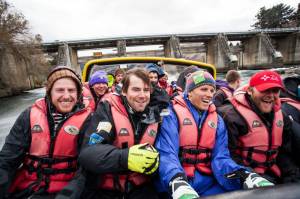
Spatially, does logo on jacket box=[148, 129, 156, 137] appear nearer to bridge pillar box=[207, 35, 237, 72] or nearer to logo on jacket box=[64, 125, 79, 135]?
→ logo on jacket box=[64, 125, 79, 135]

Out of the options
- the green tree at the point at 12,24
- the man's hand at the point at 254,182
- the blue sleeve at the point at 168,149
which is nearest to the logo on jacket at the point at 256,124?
the man's hand at the point at 254,182

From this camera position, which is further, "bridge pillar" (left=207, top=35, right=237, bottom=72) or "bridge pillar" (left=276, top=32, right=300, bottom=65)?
"bridge pillar" (left=276, top=32, right=300, bottom=65)

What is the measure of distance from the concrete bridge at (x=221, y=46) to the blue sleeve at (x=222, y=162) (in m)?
25.5

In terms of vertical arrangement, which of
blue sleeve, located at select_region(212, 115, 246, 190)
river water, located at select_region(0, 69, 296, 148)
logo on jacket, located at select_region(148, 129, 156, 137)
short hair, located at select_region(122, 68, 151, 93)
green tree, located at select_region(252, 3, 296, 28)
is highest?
green tree, located at select_region(252, 3, 296, 28)

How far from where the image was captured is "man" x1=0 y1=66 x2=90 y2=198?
177cm

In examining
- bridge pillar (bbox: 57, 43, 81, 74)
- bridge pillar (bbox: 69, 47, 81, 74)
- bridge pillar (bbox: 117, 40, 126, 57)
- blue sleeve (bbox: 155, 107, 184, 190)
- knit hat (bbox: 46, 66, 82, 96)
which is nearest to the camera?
blue sleeve (bbox: 155, 107, 184, 190)

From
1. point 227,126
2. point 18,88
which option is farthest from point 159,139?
point 18,88

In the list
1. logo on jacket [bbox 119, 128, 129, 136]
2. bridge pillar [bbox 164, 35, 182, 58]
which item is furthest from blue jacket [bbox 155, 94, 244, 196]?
bridge pillar [bbox 164, 35, 182, 58]

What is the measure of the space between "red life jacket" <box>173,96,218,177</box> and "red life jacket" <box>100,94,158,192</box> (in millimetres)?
305

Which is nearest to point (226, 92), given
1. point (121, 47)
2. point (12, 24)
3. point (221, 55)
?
point (12, 24)

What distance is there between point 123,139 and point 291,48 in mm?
41198

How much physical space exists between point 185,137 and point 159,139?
25cm

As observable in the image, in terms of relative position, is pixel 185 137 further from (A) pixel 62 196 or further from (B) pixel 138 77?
(A) pixel 62 196

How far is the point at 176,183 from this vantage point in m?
1.52
